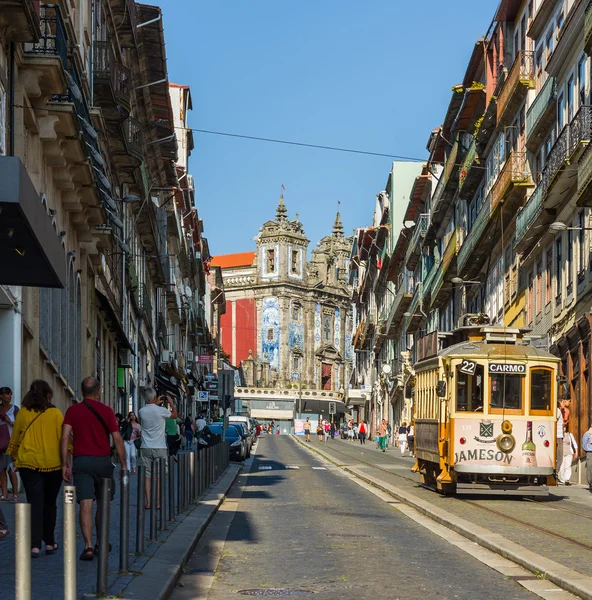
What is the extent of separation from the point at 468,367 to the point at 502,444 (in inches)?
56.8

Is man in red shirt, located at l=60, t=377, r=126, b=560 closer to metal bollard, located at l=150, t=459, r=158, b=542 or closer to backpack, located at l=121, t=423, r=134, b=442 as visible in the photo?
metal bollard, located at l=150, t=459, r=158, b=542

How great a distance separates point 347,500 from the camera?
2202 centimetres

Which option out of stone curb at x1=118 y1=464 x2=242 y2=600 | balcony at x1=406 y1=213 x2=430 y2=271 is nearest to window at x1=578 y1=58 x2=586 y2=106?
stone curb at x1=118 y1=464 x2=242 y2=600

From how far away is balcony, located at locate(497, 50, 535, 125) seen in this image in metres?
39.1

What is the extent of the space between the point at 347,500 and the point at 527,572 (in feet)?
34.6

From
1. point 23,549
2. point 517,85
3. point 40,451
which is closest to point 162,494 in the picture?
point 40,451

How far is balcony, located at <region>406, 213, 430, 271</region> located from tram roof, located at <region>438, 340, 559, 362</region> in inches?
1608

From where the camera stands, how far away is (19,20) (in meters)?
18.2

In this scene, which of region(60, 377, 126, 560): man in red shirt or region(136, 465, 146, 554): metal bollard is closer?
region(60, 377, 126, 560): man in red shirt

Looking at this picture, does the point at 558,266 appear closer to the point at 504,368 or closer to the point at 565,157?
the point at 565,157

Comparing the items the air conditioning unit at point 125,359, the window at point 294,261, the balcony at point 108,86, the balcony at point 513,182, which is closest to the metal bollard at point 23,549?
the balcony at point 108,86

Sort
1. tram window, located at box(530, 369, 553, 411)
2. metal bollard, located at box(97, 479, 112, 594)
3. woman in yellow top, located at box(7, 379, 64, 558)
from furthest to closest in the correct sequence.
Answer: tram window, located at box(530, 369, 553, 411) < woman in yellow top, located at box(7, 379, 64, 558) < metal bollard, located at box(97, 479, 112, 594)

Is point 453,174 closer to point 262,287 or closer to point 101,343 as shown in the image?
point 101,343

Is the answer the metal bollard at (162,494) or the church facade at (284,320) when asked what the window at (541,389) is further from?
the church facade at (284,320)
